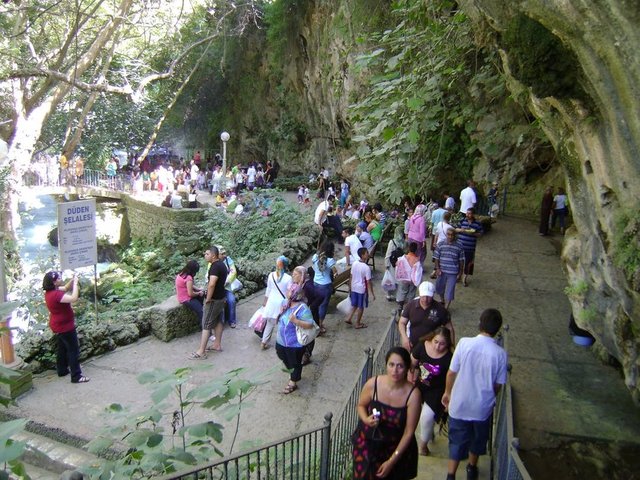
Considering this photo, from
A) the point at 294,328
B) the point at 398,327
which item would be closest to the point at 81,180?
the point at 294,328

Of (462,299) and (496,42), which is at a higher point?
(496,42)

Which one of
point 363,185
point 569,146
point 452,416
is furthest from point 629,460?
point 363,185

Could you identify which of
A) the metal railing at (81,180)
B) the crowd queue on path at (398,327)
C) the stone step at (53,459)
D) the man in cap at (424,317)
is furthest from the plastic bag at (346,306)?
the metal railing at (81,180)

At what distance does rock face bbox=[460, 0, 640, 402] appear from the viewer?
159 inches

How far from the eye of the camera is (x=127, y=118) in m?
31.1

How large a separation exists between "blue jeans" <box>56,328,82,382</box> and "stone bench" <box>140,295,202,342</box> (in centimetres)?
155

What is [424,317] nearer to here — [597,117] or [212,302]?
[597,117]

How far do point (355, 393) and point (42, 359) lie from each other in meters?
4.91

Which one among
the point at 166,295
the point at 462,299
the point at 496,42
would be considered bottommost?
the point at 166,295

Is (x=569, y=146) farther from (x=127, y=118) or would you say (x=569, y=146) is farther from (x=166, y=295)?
(x=127, y=118)

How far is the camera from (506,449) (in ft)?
13.1

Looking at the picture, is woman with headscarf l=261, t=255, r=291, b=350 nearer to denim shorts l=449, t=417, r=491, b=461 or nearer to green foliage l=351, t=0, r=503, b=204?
green foliage l=351, t=0, r=503, b=204

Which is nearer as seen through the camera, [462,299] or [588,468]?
[588,468]

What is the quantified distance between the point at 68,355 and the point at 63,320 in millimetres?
509
